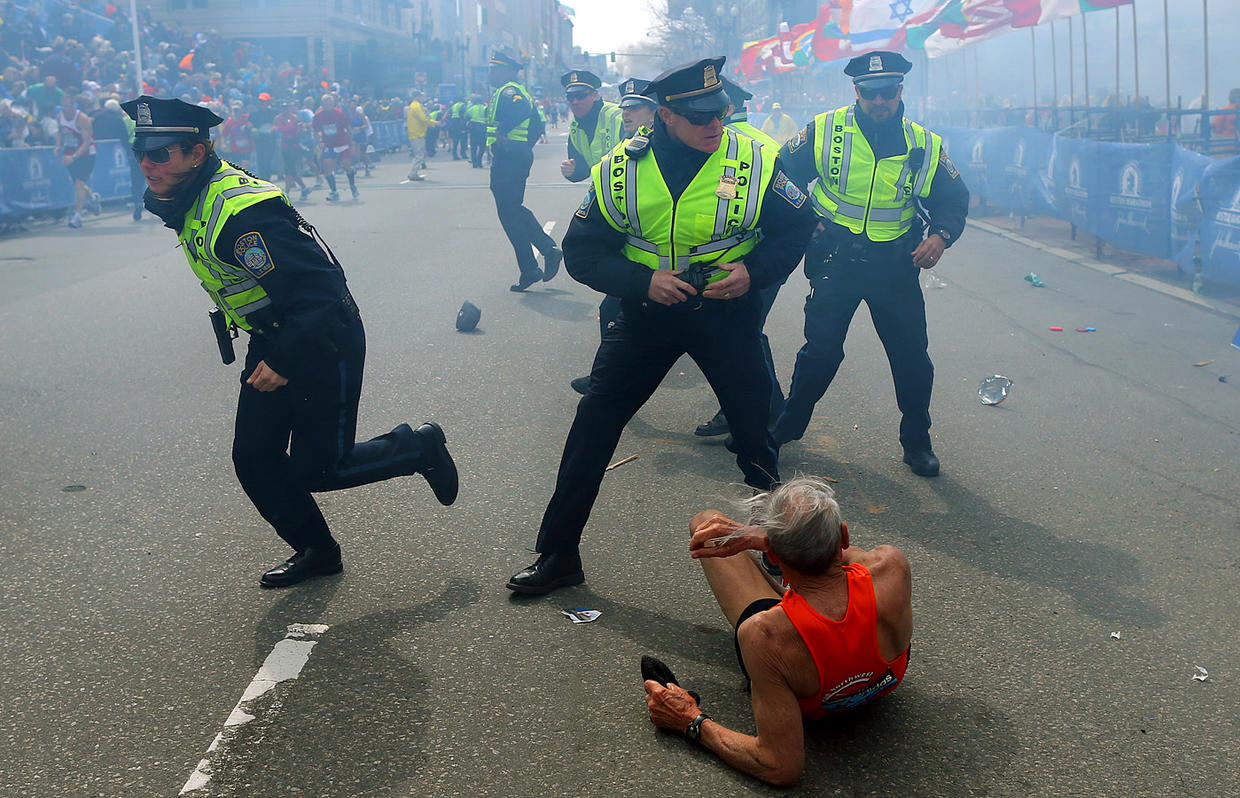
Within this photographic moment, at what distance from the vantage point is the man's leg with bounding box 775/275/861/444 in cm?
580

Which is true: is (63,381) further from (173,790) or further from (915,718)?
(915,718)

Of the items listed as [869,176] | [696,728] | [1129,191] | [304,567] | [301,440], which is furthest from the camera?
[1129,191]

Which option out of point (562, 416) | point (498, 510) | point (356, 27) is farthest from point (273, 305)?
point (356, 27)

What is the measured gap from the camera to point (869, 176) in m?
5.67

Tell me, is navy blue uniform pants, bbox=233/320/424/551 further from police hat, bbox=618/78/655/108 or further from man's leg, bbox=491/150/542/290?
man's leg, bbox=491/150/542/290

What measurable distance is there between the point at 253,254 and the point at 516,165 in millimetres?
7575

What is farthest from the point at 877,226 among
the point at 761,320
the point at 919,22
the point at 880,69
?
the point at 919,22

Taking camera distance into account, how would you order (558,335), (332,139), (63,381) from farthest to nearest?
1. (332,139)
2. (558,335)
3. (63,381)

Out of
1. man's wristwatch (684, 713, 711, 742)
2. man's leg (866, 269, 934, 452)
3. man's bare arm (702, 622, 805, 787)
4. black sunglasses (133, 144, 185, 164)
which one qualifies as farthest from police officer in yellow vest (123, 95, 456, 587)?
man's leg (866, 269, 934, 452)

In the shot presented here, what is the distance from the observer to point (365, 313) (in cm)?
1016

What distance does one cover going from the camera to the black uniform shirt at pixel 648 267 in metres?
4.07

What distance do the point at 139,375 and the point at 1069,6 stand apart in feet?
48.7

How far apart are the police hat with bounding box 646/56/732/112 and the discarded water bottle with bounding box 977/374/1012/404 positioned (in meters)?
4.00

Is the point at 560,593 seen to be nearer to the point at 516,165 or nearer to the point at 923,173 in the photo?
the point at 923,173
